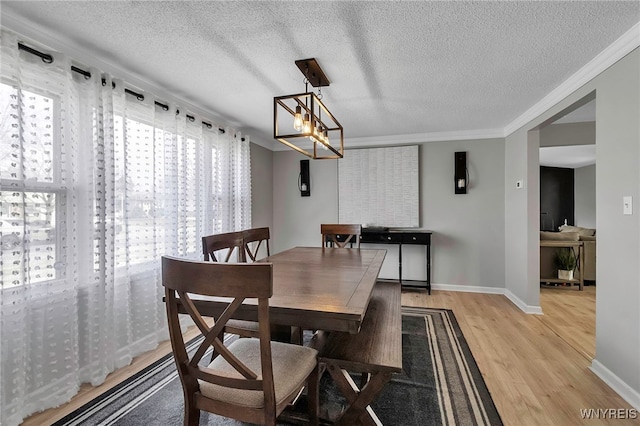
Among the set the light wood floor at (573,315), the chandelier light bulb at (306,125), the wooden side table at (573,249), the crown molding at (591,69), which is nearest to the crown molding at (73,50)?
the chandelier light bulb at (306,125)

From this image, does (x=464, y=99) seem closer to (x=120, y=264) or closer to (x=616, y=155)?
(x=616, y=155)

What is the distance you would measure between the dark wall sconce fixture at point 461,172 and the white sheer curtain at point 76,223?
Result: 3.51 meters

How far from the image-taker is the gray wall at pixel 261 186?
4289 millimetres

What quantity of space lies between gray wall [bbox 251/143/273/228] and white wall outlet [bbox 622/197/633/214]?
3754 millimetres

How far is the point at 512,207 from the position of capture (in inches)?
146

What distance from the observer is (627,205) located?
1.81 m

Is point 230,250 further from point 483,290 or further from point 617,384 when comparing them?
point 483,290

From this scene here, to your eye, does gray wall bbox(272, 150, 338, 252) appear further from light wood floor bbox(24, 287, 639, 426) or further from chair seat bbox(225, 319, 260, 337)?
chair seat bbox(225, 319, 260, 337)

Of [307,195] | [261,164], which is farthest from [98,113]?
[307,195]

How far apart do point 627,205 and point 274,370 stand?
2.32 metres

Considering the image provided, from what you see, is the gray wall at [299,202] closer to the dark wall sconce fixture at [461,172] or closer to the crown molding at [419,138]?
the crown molding at [419,138]

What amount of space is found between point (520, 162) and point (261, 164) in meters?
3.49

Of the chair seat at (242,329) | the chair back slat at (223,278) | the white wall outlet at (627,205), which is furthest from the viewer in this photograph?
the white wall outlet at (627,205)

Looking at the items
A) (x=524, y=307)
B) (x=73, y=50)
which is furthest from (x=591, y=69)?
(x=73, y=50)
